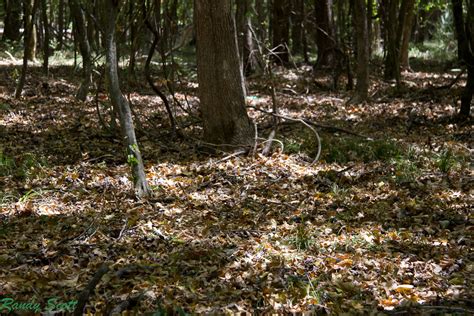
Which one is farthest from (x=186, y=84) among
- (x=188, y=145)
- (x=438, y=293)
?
(x=438, y=293)

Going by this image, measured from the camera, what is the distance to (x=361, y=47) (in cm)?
1125

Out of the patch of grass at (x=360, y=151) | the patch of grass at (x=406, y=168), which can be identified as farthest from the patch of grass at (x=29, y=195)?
the patch of grass at (x=406, y=168)

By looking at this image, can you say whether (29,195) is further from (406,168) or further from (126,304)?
(406,168)

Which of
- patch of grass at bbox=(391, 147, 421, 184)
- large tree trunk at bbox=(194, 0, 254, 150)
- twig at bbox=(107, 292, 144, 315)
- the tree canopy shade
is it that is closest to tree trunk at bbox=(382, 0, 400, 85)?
the tree canopy shade

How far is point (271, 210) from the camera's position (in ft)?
19.2

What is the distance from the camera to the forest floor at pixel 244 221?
4.09 metres

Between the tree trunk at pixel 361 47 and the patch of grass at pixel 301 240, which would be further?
the tree trunk at pixel 361 47

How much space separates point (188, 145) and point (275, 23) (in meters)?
10.0

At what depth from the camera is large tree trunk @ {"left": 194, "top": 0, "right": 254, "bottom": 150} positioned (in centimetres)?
740

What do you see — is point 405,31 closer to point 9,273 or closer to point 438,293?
point 438,293

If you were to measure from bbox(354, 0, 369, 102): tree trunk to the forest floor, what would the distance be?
221 centimetres

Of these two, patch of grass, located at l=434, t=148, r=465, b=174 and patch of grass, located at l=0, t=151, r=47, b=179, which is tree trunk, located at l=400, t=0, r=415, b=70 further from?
patch of grass, located at l=0, t=151, r=47, b=179

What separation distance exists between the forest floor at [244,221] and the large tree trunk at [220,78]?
1.17ft

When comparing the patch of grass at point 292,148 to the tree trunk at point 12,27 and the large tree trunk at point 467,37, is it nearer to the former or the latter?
the large tree trunk at point 467,37
